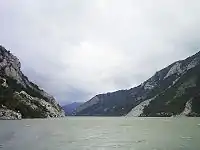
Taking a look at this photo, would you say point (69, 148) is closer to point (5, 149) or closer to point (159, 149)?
point (5, 149)

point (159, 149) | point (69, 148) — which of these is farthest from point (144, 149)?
point (69, 148)

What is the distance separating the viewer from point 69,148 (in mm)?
66625

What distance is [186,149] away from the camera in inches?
2420

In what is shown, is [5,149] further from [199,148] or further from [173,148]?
[199,148]

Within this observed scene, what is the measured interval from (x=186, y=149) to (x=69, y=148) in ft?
71.3

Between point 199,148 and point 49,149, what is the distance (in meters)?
27.0

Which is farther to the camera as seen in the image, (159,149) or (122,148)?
(122,148)

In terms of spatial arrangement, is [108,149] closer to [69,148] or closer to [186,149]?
[69,148]

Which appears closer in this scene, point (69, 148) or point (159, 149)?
point (159, 149)

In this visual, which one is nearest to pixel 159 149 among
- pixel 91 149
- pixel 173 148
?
pixel 173 148

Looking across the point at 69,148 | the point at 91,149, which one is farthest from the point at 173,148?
the point at 69,148

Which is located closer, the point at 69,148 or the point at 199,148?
the point at 199,148

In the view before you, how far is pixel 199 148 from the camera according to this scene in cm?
6178

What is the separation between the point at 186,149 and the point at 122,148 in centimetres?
1211
